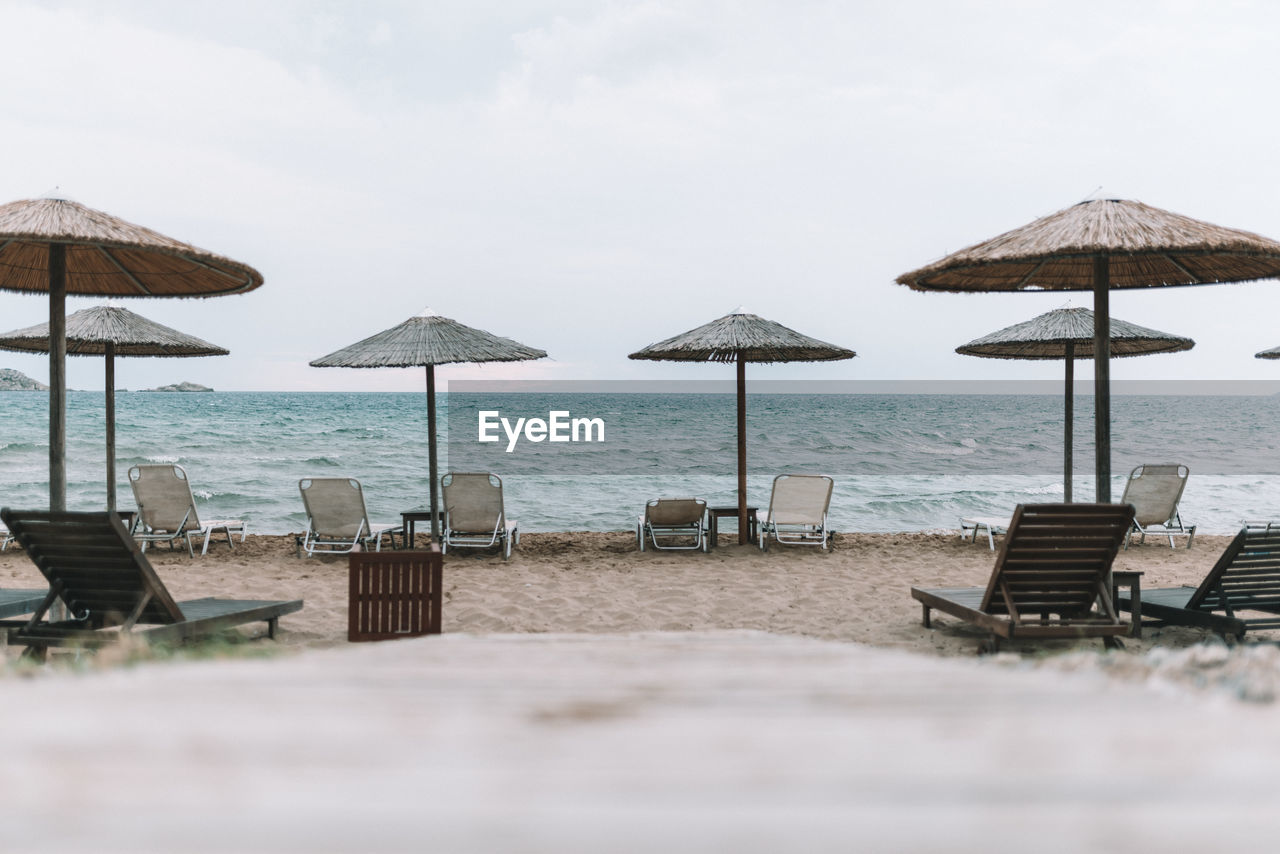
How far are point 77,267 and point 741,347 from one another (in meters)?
5.60

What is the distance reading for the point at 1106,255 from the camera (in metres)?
4.44

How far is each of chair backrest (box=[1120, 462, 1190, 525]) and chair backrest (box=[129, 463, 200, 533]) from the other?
1011cm

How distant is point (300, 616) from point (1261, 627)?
231 inches

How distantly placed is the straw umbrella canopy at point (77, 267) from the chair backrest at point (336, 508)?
294 cm

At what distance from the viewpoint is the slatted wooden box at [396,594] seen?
4.27 meters

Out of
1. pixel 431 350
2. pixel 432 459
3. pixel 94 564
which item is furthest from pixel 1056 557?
pixel 431 350

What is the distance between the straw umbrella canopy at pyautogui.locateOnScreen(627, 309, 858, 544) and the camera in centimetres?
837

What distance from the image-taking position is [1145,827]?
→ 874 millimetres

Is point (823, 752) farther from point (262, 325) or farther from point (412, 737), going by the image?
point (262, 325)

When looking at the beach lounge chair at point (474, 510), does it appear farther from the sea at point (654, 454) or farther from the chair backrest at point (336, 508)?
the sea at point (654, 454)

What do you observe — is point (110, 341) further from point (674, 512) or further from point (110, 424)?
point (674, 512)

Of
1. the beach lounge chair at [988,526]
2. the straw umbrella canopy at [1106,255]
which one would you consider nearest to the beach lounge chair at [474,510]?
the straw umbrella canopy at [1106,255]

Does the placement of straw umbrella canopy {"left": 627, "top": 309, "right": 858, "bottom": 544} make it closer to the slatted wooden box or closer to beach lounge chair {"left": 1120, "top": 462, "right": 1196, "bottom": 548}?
beach lounge chair {"left": 1120, "top": 462, "right": 1196, "bottom": 548}

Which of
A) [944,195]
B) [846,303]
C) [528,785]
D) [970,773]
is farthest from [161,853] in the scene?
[846,303]
